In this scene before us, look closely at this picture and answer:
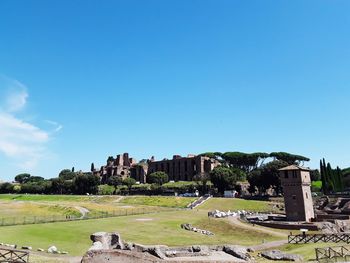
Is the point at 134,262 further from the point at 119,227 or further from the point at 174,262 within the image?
the point at 119,227

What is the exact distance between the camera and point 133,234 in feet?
132

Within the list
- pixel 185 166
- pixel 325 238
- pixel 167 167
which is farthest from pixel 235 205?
pixel 167 167

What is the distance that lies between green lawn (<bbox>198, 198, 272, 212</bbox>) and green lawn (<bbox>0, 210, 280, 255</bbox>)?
947 inches

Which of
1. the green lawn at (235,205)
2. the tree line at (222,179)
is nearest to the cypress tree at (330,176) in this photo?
the tree line at (222,179)

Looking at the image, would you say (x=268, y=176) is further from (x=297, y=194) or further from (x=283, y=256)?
(x=283, y=256)

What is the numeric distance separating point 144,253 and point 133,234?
2393 cm

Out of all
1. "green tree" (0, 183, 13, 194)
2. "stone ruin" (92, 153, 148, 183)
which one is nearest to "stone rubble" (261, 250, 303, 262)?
"stone ruin" (92, 153, 148, 183)

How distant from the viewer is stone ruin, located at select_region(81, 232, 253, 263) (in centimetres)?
1580

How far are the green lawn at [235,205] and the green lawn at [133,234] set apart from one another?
24.0 metres

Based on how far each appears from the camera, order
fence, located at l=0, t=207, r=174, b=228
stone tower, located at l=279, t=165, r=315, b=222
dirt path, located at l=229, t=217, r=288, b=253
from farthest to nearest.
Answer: stone tower, located at l=279, t=165, r=315, b=222 → fence, located at l=0, t=207, r=174, b=228 → dirt path, located at l=229, t=217, r=288, b=253

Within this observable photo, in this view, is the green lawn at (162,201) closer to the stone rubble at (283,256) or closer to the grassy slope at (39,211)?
the grassy slope at (39,211)

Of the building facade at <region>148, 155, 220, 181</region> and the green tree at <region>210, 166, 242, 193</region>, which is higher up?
the building facade at <region>148, 155, 220, 181</region>

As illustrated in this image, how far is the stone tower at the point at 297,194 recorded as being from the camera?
53.9 metres

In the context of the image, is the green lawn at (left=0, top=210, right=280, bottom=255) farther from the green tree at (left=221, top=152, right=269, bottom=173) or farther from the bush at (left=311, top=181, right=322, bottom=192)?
the green tree at (left=221, top=152, right=269, bottom=173)
